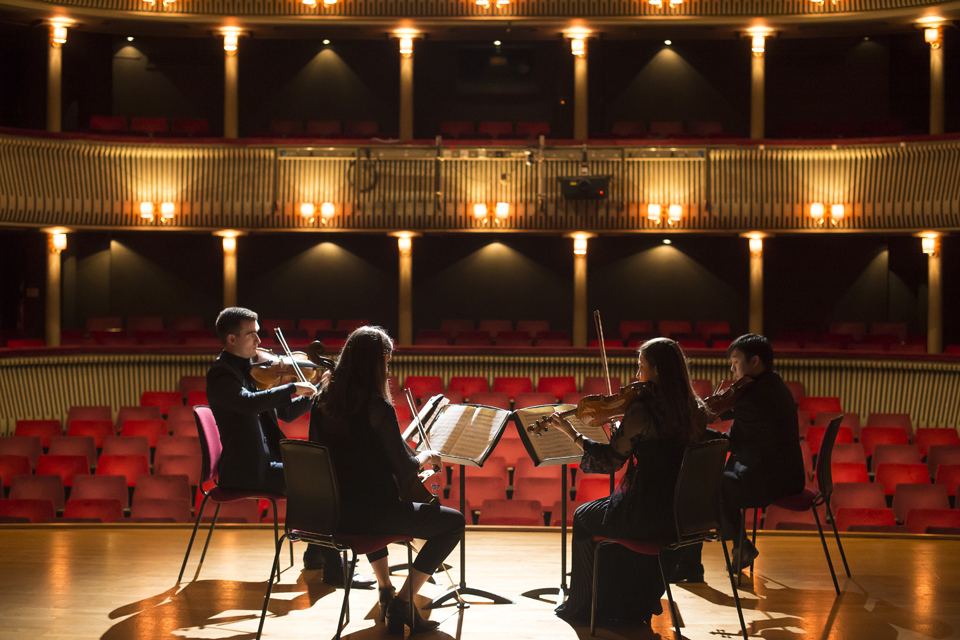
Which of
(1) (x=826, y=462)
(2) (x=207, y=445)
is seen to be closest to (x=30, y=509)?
(2) (x=207, y=445)

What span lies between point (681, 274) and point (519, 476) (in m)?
7.08

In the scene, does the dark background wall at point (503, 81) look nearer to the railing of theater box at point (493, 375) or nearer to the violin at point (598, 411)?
the railing of theater box at point (493, 375)

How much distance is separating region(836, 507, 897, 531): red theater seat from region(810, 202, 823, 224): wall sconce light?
18.8 ft

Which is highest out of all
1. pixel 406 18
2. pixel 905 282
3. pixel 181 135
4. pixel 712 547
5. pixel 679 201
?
pixel 406 18

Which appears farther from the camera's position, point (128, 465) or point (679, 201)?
point (679, 201)

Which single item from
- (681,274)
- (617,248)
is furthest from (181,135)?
(681,274)

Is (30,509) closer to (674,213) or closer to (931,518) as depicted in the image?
(931,518)

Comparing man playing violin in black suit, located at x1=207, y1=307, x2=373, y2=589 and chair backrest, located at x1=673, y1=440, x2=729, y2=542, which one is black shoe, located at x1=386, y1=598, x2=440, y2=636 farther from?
chair backrest, located at x1=673, y1=440, x2=729, y2=542

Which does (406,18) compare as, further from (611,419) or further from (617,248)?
(611,419)

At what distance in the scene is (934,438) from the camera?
7.89 m

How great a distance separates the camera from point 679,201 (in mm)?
10938

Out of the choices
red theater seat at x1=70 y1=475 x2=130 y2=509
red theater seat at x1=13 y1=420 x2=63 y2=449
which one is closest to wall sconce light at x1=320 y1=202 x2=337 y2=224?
red theater seat at x1=13 y1=420 x2=63 y2=449

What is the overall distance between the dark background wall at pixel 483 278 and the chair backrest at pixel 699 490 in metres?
9.50

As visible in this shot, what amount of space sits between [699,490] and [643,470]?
0.72 ft
